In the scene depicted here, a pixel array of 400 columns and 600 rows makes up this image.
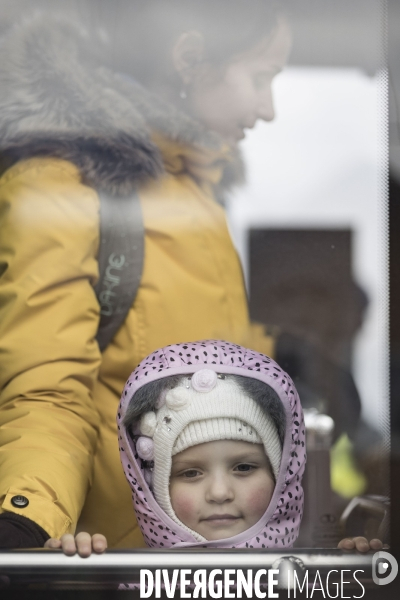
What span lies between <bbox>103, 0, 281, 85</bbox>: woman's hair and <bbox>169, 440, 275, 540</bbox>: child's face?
936 millimetres

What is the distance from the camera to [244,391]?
5.86 feet

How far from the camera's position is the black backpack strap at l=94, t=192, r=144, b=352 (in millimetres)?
2100

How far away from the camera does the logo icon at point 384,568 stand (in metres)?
1.21

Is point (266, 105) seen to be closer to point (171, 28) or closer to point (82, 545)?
point (171, 28)

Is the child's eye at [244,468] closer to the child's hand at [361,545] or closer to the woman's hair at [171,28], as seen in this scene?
the child's hand at [361,545]

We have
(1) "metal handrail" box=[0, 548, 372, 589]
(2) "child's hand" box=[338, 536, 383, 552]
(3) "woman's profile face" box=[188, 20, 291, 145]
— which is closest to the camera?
(1) "metal handrail" box=[0, 548, 372, 589]

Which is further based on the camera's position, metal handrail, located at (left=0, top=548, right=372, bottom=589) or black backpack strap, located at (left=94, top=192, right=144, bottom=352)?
black backpack strap, located at (left=94, top=192, right=144, bottom=352)

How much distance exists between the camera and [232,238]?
2.43 m

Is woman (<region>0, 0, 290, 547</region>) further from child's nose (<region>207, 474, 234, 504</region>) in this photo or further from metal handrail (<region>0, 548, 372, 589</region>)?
metal handrail (<region>0, 548, 372, 589</region>)

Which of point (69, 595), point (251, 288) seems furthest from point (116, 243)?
point (69, 595)

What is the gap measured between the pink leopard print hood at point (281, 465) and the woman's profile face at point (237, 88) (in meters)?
0.69

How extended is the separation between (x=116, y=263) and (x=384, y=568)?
42.2 inches

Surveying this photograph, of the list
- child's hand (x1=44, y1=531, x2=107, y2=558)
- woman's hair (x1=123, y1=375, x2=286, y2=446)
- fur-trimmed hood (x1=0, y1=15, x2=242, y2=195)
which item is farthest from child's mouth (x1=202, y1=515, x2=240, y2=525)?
fur-trimmed hood (x1=0, y1=15, x2=242, y2=195)

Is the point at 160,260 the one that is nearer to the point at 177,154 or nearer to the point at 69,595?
the point at 177,154
